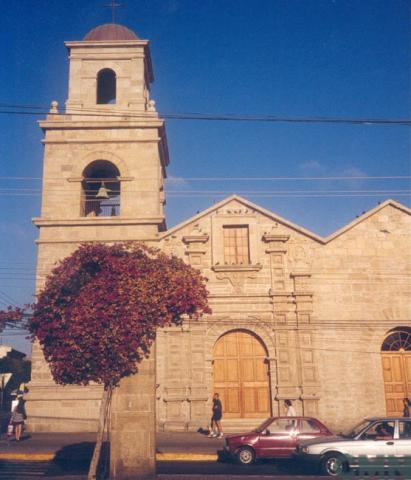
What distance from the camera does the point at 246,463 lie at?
46.3 ft

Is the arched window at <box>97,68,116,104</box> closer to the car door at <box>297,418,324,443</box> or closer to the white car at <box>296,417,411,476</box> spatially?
the car door at <box>297,418,324,443</box>

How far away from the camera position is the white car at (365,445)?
12.0 m

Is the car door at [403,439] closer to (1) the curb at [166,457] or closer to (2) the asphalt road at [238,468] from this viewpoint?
(2) the asphalt road at [238,468]

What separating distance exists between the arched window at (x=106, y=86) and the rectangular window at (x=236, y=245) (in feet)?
29.8

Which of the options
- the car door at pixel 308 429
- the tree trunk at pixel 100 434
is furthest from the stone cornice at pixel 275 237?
the tree trunk at pixel 100 434

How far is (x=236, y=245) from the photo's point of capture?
23328mm

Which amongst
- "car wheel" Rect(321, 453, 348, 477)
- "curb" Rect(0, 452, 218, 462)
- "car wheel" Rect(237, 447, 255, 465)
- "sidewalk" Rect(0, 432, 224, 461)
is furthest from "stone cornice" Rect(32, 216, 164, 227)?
"car wheel" Rect(321, 453, 348, 477)

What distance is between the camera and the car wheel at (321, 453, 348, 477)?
1207 centimetres

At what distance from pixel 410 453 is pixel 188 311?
6.04 meters

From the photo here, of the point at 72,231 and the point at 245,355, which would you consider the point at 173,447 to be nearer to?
the point at 245,355

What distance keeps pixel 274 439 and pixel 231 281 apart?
30.2ft

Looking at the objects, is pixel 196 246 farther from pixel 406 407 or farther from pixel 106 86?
pixel 406 407

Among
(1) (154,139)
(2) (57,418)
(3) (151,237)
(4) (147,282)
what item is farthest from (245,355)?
(4) (147,282)

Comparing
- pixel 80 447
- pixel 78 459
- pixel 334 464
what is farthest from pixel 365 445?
pixel 80 447
